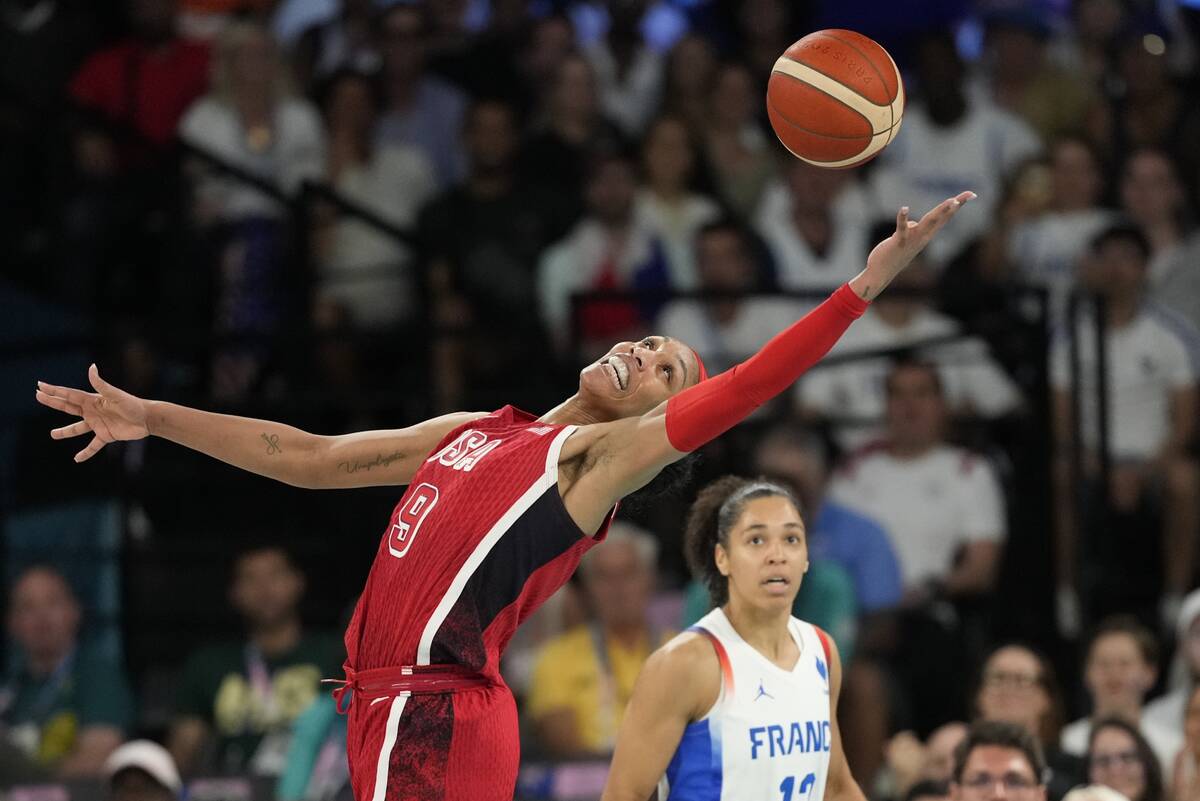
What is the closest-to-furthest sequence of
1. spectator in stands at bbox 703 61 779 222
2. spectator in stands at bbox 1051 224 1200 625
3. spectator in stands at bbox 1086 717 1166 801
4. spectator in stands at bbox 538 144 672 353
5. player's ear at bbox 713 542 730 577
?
player's ear at bbox 713 542 730 577
spectator in stands at bbox 1086 717 1166 801
spectator in stands at bbox 1051 224 1200 625
spectator in stands at bbox 538 144 672 353
spectator in stands at bbox 703 61 779 222

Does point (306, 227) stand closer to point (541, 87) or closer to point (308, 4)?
point (541, 87)

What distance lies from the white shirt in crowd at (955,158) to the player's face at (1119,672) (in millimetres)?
3067

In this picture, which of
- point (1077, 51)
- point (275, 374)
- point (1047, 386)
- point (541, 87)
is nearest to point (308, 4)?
point (541, 87)

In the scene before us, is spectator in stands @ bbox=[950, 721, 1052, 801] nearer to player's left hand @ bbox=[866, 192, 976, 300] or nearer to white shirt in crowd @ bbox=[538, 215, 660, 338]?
player's left hand @ bbox=[866, 192, 976, 300]

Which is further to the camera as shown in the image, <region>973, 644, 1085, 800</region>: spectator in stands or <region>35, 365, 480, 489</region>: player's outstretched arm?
<region>973, 644, 1085, 800</region>: spectator in stands

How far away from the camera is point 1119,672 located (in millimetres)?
8086

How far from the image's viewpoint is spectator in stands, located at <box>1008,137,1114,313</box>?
10.1 metres

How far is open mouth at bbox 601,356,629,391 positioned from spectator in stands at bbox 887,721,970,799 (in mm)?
2847

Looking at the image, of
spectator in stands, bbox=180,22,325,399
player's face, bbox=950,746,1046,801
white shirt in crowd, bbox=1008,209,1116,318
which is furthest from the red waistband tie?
white shirt in crowd, bbox=1008,209,1116,318

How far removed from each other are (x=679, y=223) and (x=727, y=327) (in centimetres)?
81

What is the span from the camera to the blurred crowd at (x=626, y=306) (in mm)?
8664

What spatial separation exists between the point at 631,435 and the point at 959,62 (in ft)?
23.4

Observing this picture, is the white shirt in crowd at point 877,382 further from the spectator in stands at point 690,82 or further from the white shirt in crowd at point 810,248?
the spectator in stands at point 690,82

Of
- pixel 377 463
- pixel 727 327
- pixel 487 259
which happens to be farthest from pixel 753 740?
pixel 487 259
